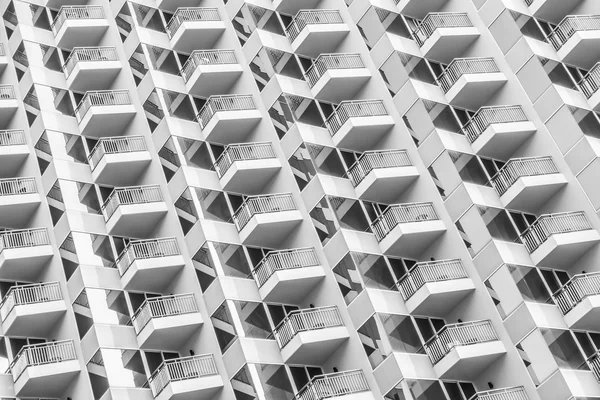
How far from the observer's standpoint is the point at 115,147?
48969mm

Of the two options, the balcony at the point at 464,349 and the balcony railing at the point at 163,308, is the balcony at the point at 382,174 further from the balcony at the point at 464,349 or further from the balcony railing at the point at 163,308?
the balcony railing at the point at 163,308

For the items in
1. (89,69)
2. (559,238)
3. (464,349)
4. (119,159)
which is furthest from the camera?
(89,69)

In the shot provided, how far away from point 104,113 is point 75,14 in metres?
8.06

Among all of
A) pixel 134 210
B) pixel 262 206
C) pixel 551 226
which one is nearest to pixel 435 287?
pixel 551 226

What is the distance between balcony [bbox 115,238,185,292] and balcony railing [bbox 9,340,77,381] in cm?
362

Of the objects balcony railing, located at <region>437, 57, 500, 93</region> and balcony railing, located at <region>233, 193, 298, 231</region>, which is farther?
balcony railing, located at <region>437, 57, 500, 93</region>

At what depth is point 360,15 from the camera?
5141 cm

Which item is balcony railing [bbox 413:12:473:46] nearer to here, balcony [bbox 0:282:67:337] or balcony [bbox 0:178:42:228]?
balcony [bbox 0:178:42:228]

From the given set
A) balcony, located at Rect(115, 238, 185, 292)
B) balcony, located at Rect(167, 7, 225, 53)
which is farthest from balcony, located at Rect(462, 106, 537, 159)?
balcony, located at Rect(167, 7, 225, 53)

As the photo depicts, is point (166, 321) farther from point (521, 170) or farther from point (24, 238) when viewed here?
point (521, 170)

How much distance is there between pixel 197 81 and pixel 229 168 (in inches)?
242

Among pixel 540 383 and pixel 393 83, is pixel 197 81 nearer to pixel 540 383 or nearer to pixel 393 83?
pixel 393 83

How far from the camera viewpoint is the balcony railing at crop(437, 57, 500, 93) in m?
47.8

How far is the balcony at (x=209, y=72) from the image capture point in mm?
50469
